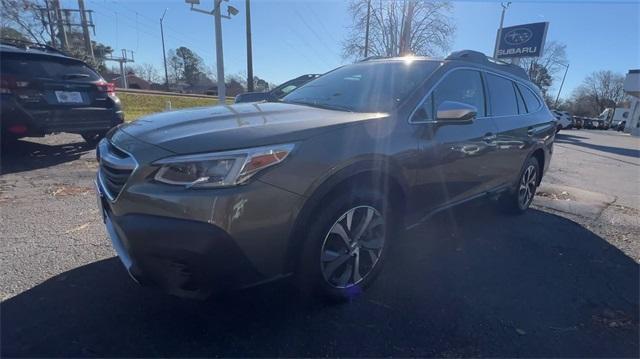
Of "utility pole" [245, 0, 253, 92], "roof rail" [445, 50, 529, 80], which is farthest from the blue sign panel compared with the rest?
"roof rail" [445, 50, 529, 80]

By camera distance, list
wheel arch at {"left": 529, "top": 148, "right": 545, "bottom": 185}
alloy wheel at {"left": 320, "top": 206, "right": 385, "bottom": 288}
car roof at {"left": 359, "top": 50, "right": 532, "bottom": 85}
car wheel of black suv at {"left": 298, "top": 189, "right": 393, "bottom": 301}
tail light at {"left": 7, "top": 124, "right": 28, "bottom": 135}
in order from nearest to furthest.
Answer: car wheel of black suv at {"left": 298, "top": 189, "right": 393, "bottom": 301}, alloy wheel at {"left": 320, "top": 206, "right": 385, "bottom": 288}, car roof at {"left": 359, "top": 50, "right": 532, "bottom": 85}, wheel arch at {"left": 529, "top": 148, "right": 545, "bottom": 185}, tail light at {"left": 7, "top": 124, "right": 28, "bottom": 135}

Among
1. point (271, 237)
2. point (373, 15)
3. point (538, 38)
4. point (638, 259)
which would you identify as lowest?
point (638, 259)

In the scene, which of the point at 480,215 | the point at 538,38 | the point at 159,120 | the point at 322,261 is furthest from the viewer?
the point at 538,38

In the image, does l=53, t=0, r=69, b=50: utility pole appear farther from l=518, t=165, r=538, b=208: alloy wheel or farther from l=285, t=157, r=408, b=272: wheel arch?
l=285, t=157, r=408, b=272: wheel arch

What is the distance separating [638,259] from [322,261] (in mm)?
3355

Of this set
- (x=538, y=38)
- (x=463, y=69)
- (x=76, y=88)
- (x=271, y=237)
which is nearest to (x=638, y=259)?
(x=463, y=69)

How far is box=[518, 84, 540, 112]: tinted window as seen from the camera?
455cm

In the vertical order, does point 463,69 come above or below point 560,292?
above

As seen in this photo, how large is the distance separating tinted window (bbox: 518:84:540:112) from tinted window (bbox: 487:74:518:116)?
1.10 feet

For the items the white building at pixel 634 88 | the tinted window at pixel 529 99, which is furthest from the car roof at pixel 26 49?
the white building at pixel 634 88

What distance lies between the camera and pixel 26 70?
5156mm

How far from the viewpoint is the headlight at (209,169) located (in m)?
1.89

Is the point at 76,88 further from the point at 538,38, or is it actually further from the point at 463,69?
the point at 538,38

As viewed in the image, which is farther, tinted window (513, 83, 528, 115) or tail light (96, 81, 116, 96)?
tail light (96, 81, 116, 96)
